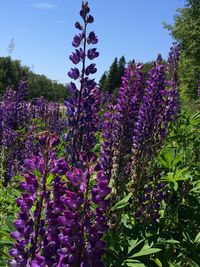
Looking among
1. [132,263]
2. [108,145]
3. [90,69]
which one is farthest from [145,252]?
[90,69]

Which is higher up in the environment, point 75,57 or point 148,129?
point 75,57

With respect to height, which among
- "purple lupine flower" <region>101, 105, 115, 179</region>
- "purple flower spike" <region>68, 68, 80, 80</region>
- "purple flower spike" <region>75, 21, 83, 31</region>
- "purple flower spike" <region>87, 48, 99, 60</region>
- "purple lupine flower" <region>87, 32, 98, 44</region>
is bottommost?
"purple lupine flower" <region>101, 105, 115, 179</region>

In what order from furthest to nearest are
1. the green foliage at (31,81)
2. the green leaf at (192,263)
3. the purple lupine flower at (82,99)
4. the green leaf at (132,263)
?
the green foliage at (31,81), the purple lupine flower at (82,99), the green leaf at (192,263), the green leaf at (132,263)

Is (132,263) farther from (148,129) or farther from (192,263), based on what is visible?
(148,129)

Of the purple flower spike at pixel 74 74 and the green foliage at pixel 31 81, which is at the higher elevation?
the green foliage at pixel 31 81

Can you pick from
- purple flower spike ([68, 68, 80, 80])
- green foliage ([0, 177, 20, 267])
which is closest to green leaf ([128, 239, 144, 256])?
green foliage ([0, 177, 20, 267])

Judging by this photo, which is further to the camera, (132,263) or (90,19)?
(90,19)

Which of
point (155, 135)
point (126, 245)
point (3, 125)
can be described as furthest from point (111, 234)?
point (3, 125)

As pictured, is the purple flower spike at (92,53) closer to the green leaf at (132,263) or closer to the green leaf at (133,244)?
the green leaf at (133,244)

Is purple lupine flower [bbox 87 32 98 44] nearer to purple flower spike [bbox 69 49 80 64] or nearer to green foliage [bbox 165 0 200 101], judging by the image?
purple flower spike [bbox 69 49 80 64]

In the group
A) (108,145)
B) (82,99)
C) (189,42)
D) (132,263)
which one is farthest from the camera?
(189,42)

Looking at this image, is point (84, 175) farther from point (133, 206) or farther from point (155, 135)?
point (155, 135)

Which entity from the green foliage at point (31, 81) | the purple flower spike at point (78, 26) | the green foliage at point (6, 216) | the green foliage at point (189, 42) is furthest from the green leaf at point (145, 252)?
the green foliage at point (31, 81)

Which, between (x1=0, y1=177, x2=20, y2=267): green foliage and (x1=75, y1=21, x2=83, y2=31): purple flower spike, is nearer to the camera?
(x1=0, y1=177, x2=20, y2=267): green foliage
